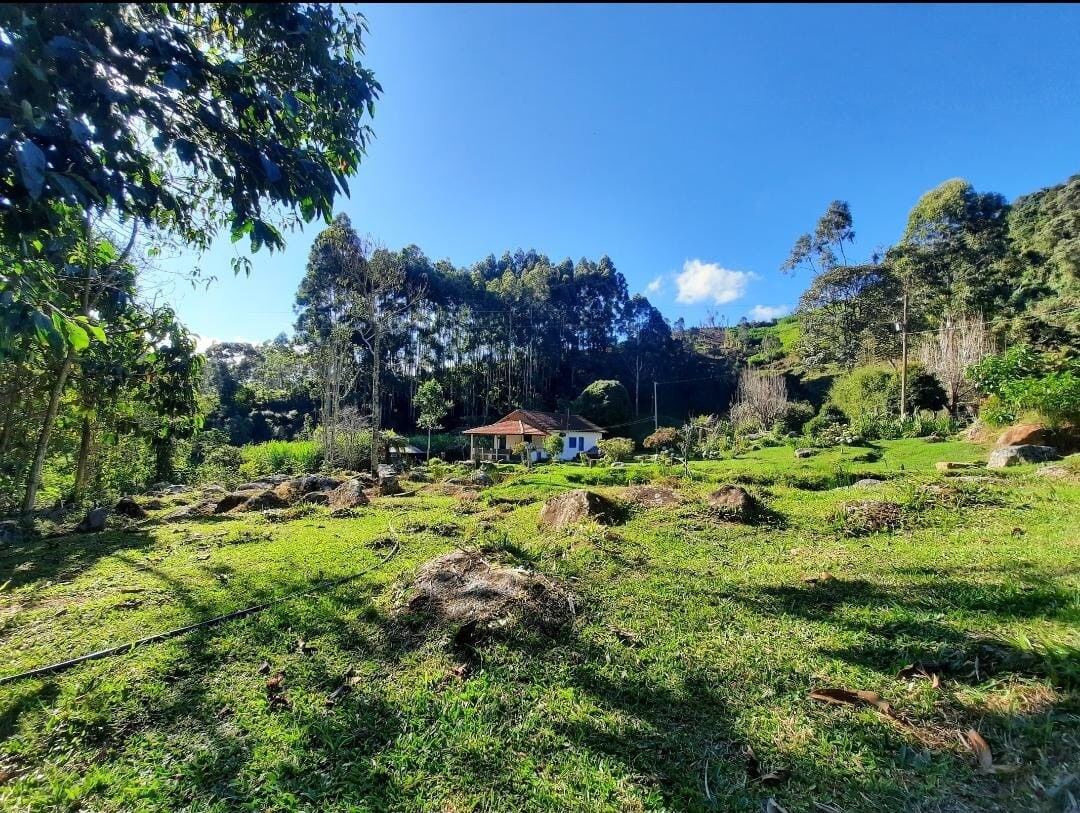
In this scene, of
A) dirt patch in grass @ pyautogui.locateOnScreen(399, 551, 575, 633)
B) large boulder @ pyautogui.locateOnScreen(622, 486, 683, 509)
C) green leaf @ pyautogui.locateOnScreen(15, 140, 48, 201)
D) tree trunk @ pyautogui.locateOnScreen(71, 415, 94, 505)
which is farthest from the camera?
tree trunk @ pyautogui.locateOnScreen(71, 415, 94, 505)

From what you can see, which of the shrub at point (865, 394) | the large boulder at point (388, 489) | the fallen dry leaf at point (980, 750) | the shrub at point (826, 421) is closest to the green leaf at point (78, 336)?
the fallen dry leaf at point (980, 750)

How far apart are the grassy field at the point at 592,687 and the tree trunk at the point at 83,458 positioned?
4.88m

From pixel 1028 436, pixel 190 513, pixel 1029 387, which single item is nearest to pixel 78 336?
pixel 190 513

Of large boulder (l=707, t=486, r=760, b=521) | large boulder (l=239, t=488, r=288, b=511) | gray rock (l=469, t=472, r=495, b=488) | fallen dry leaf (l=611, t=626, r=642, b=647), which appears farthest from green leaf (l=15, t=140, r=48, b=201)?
gray rock (l=469, t=472, r=495, b=488)

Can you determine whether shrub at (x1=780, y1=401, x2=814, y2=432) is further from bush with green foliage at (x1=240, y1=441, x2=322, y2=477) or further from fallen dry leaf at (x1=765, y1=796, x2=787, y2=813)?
fallen dry leaf at (x1=765, y1=796, x2=787, y2=813)

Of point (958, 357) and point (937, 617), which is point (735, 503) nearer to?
point (937, 617)

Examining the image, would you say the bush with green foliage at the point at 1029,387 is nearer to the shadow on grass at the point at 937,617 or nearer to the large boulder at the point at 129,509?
the shadow on grass at the point at 937,617

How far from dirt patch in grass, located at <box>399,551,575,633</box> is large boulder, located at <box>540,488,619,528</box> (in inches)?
74.6

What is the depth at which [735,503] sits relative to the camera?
5.68m

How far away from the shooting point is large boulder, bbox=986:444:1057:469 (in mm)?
8242

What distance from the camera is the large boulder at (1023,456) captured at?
8.24 meters

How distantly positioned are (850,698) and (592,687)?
1.19 m

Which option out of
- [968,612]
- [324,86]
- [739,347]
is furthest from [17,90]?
[739,347]

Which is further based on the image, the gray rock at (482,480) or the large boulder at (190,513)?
the gray rock at (482,480)
